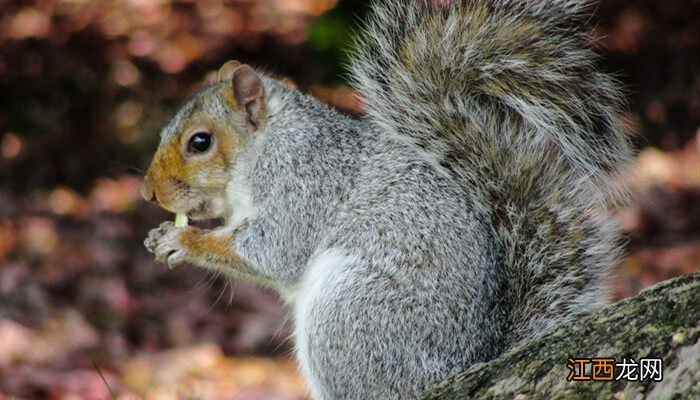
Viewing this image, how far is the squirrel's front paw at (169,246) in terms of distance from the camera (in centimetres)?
242

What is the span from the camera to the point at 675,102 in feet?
19.2

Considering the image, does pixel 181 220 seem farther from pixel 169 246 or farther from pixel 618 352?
pixel 618 352

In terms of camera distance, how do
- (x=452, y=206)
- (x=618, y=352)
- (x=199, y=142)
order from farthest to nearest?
(x=199, y=142) → (x=452, y=206) → (x=618, y=352)

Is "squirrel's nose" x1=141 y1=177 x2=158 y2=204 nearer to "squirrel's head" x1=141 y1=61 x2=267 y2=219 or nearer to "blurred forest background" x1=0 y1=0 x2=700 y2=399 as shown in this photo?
"squirrel's head" x1=141 y1=61 x2=267 y2=219

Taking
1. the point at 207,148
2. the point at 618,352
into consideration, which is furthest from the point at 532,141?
the point at 207,148

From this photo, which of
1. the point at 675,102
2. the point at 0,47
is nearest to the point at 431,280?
the point at 675,102

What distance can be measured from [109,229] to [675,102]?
11.8ft

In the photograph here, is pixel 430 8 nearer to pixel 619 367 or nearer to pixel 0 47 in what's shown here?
pixel 619 367

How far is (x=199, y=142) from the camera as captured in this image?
94.6 inches

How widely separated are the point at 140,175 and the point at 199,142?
2.97 m

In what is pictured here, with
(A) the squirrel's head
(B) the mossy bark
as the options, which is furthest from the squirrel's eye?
(B) the mossy bark

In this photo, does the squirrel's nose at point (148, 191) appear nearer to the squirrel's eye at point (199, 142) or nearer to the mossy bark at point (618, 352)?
the squirrel's eye at point (199, 142)

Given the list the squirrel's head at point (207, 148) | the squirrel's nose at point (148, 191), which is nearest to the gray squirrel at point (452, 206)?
the squirrel's head at point (207, 148)

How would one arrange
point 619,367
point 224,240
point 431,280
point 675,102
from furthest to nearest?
point 675,102
point 224,240
point 431,280
point 619,367
